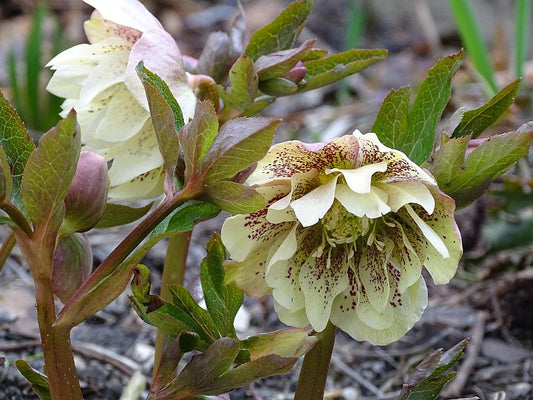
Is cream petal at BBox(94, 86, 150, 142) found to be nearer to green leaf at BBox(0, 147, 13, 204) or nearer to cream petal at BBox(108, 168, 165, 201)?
cream petal at BBox(108, 168, 165, 201)

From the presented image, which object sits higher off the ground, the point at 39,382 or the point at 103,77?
the point at 103,77

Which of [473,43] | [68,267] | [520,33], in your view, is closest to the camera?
[68,267]

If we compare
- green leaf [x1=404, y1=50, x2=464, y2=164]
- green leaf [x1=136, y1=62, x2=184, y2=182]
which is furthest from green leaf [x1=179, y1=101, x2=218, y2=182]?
green leaf [x1=404, y1=50, x2=464, y2=164]

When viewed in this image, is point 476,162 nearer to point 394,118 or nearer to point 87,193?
point 394,118

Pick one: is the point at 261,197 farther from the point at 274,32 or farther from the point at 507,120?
the point at 507,120

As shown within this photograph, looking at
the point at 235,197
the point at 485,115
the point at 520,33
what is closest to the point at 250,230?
the point at 235,197

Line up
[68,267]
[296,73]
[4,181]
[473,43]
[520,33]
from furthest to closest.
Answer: [520,33] < [473,43] < [296,73] < [68,267] < [4,181]
